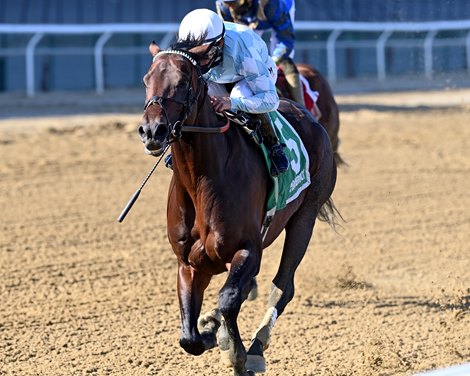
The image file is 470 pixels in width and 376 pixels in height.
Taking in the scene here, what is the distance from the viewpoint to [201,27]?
466cm

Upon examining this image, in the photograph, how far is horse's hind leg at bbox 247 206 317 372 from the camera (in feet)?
15.8

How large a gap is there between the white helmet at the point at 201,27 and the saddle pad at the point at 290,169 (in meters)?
0.70

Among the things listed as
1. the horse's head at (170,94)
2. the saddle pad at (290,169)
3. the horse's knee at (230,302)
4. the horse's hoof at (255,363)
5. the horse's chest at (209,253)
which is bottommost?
the horse's hoof at (255,363)

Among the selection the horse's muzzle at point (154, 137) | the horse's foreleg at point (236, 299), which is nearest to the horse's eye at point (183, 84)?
the horse's muzzle at point (154, 137)

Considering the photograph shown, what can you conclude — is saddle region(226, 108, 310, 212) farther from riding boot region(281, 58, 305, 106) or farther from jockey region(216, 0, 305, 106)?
riding boot region(281, 58, 305, 106)

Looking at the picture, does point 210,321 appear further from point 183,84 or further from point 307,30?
point 307,30

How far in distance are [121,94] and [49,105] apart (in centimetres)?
288

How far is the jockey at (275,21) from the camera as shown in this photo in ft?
24.2

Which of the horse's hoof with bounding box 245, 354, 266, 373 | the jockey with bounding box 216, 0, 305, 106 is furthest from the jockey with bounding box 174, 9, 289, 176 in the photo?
the jockey with bounding box 216, 0, 305, 106

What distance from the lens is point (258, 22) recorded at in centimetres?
754

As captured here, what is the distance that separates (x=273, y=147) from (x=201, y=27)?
2.63ft

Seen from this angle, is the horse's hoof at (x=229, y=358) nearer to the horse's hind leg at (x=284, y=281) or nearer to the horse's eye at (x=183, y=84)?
the horse's hind leg at (x=284, y=281)

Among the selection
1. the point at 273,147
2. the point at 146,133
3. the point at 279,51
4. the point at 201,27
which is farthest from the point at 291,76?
the point at 146,133

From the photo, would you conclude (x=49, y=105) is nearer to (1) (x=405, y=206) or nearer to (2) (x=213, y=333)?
(1) (x=405, y=206)
